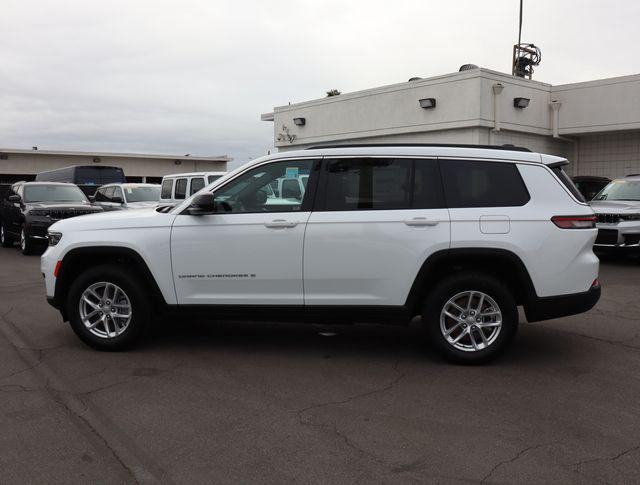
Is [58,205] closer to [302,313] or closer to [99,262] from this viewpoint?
[99,262]

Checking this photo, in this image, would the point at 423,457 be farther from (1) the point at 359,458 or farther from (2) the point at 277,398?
(2) the point at 277,398

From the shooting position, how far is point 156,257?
5.67 metres

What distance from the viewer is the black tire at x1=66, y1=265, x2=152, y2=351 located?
5758 mm

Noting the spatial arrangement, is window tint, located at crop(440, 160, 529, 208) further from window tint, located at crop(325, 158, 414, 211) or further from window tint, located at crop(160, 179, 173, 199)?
window tint, located at crop(160, 179, 173, 199)

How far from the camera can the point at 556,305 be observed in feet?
17.3

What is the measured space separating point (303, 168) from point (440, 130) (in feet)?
47.7

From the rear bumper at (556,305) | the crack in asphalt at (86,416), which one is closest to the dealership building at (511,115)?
the rear bumper at (556,305)

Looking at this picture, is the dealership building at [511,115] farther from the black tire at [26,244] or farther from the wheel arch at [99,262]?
the wheel arch at [99,262]

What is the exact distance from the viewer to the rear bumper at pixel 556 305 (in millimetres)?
5270

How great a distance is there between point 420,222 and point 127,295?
2.76 m

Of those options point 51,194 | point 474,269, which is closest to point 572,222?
point 474,269

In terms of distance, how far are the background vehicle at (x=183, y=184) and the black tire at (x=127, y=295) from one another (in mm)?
8375

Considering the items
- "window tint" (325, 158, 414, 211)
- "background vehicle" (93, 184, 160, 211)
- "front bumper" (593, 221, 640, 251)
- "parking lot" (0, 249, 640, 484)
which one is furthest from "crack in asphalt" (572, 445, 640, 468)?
"background vehicle" (93, 184, 160, 211)

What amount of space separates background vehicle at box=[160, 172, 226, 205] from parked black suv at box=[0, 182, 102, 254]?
2.04m
